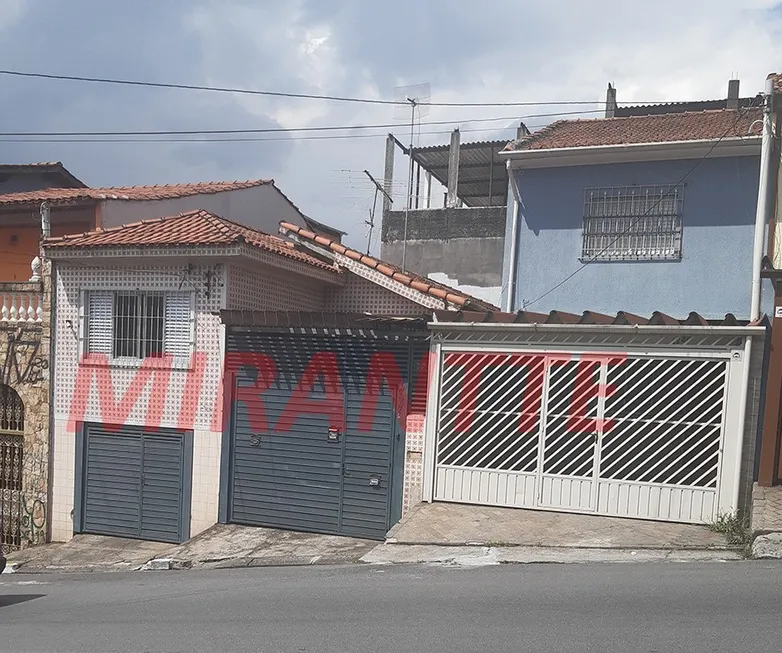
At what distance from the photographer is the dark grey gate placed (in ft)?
33.8

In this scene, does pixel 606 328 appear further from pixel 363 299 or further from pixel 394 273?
pixel 363 299

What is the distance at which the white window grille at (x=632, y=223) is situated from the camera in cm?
1355

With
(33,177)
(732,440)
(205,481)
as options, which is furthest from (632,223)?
(33,177)

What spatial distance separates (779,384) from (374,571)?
16.3ft

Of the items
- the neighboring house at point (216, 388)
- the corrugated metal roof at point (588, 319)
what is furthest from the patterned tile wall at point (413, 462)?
the corrugated metal roof at point (588, 319)

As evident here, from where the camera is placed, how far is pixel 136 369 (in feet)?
38.0

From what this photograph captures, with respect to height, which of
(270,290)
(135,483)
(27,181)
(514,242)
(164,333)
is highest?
(27,181)

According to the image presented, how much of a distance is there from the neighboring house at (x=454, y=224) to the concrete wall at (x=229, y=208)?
3.50 meters

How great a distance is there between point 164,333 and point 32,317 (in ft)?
8.51

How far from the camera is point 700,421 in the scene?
8.86m

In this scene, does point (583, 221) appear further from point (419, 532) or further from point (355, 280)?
point (419, 532)

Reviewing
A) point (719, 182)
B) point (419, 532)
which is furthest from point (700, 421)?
point (719, 182)

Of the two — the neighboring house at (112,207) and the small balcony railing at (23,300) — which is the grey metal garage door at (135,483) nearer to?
the small balcony railing at (23,300)

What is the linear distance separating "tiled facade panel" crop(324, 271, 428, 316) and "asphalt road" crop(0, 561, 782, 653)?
5678mm
